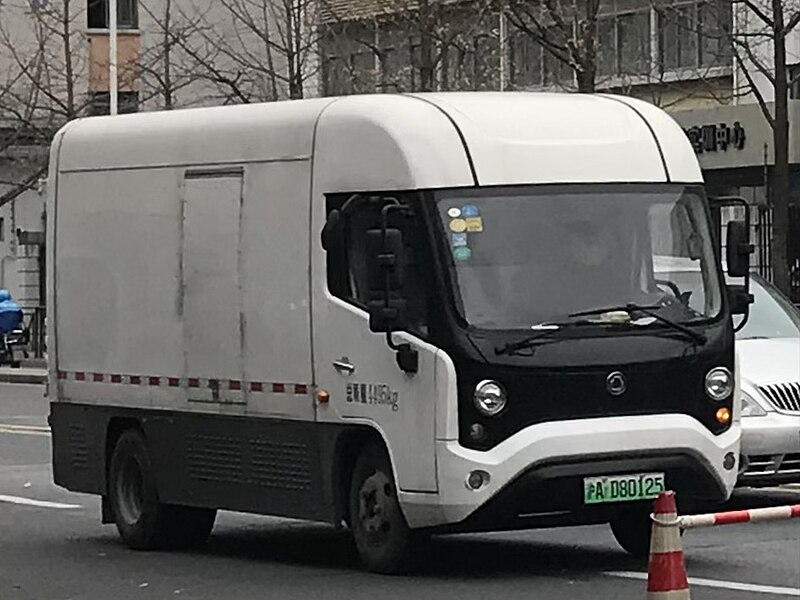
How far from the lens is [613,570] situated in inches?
510

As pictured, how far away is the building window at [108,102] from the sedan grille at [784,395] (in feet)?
122

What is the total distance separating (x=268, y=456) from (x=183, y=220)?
1.72 m

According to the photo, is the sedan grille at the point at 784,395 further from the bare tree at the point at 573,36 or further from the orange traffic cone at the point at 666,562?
the bare tree at the point at 573,36

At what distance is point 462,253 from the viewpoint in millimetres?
12625

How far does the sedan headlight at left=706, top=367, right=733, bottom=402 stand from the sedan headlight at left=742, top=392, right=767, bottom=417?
217cm

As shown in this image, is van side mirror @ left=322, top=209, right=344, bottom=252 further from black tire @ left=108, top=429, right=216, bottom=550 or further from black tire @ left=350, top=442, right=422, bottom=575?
black tire @ left=108, top=429, right=216, bottom=550

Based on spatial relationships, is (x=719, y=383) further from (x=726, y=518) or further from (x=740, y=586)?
(x=726, y=518)

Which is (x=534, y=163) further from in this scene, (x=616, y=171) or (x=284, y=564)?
(x=284, y=564)

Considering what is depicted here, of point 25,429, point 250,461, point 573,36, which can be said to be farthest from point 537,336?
point 573,36

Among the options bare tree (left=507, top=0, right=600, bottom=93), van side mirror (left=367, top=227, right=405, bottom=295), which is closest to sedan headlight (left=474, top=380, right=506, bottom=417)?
van side mirror (left=367, top=227, right=405, bottom=295)

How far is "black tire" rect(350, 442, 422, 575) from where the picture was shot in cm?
1273

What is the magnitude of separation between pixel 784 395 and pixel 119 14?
144 feet

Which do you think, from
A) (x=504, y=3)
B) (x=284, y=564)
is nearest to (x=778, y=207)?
(x=504, y=3)

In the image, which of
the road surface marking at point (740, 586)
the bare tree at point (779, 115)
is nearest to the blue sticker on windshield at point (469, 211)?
the road surface marking at point (740, 586)
